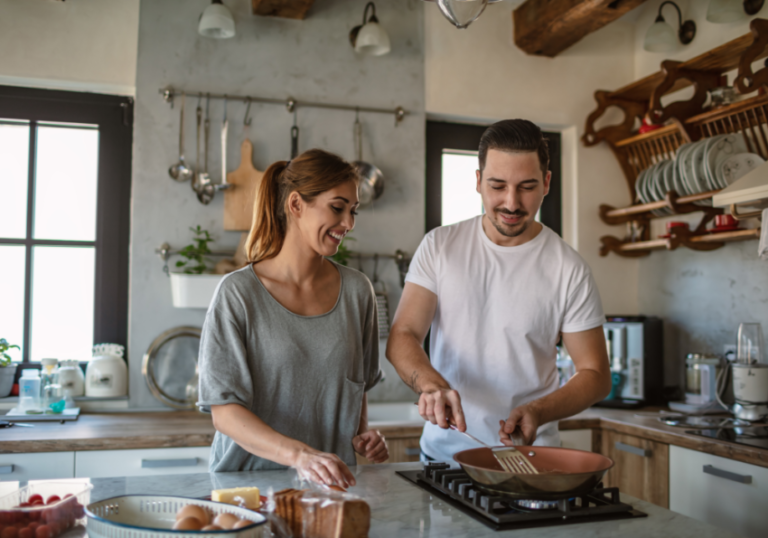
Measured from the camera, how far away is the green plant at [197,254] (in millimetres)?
2680

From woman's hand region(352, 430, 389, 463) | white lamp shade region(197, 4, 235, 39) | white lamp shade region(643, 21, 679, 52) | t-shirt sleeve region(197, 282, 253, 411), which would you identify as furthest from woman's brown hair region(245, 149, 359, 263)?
white lamp shade region(643, 21, 679, 52)

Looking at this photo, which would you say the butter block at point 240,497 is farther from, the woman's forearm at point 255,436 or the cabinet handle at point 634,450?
the cabinet handle at point 634,450

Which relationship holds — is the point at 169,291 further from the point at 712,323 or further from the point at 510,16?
the point at 712,323

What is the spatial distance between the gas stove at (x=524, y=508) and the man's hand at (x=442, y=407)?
0.11 metres

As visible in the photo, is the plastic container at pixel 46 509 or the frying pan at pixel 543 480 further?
the frying pan at pixel 543 480

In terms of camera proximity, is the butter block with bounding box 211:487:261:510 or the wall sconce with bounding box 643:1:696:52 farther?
the wall sconce with bounding box 643:1:696:52

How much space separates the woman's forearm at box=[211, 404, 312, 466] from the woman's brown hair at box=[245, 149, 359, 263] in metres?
0.37

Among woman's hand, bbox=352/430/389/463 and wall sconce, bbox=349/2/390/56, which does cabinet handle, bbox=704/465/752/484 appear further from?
wall sconce, bbox=349/2/390/56

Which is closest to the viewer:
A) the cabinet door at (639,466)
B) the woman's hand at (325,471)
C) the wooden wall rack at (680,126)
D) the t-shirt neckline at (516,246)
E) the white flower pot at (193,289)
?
the woman's hand at (325,471)

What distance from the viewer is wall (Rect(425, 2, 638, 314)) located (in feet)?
10.2

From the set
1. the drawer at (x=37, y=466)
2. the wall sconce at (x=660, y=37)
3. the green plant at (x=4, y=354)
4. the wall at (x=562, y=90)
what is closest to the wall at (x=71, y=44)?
the green plant at (x=4, y=354)

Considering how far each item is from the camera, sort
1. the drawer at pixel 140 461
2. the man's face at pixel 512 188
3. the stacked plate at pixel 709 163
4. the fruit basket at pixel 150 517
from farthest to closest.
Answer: the stacked plate at pixel 709 163 < the drawer at pixel 140 461 < the man's face at pixel 512 188 < the fruit basket at pixel 150 517

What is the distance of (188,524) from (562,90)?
9.53 feet

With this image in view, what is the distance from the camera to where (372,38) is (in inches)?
109
